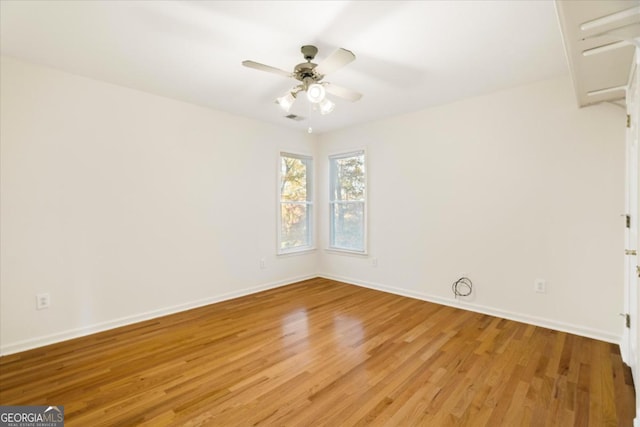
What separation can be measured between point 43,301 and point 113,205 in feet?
3.37

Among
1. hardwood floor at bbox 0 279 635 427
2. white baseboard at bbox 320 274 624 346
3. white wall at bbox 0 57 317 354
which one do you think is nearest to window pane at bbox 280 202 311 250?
white wall at bbox 0 57 317 354

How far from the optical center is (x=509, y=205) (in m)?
3.24

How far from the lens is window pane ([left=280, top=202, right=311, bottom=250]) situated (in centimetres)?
480

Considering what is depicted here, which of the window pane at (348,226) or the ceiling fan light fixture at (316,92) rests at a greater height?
the ceiling fan light fixture at (316,92)

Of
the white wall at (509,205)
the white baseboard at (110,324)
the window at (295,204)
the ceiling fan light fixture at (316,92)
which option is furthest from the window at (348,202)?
the ceiling fan light fixture at (316,92)

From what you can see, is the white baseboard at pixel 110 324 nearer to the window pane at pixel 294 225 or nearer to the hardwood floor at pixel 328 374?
the hardwood floor at pixel 328 374

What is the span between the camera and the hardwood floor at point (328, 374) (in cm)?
→ 177

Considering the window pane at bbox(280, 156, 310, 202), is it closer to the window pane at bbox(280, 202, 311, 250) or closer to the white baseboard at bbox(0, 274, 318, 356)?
the window pane at bbox(280, 202, 311, 250)

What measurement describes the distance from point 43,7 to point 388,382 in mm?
3374

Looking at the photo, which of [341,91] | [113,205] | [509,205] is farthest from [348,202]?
[113,205]

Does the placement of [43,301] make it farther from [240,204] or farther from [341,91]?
[341,91]

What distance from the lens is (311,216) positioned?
5.18m

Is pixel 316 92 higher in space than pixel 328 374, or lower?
higher

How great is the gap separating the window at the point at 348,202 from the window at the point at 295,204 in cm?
39
